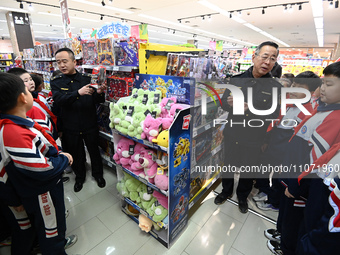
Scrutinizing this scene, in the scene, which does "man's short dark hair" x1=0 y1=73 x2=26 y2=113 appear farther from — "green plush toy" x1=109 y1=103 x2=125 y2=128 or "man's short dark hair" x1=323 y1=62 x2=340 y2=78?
"man's short dark hair" x1=323 y1=62 x2=340 y2=78

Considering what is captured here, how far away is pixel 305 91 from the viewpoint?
191 centimetres

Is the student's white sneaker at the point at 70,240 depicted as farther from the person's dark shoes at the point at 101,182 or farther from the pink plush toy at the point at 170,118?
the pink plush toy at the point at 170,118

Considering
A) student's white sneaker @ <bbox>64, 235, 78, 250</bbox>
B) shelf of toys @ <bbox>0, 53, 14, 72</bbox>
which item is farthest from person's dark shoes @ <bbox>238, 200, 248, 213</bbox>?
shelf of toys @ <bbox>0, 53, 14, 72</bbox>

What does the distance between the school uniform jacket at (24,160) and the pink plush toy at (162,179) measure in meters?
A: 0.79

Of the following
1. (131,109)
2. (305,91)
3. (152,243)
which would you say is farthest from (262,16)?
(152,243)

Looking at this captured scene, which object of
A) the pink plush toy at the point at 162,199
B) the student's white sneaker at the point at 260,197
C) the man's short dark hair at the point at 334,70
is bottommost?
the student's white sneaker at the point at 260,197

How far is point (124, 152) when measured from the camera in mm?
1978

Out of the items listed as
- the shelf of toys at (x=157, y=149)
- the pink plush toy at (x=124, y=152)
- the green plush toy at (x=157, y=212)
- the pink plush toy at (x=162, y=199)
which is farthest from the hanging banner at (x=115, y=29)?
the green plush toy at (x=157, y=212)

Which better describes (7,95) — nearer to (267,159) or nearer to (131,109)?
(131,109)

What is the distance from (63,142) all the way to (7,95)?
5.74 ft

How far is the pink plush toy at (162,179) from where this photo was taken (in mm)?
1683

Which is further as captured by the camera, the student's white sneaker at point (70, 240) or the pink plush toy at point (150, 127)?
the student's white sneaker at point (70, 240)

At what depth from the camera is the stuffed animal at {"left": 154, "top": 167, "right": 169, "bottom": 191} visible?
66.3 inches

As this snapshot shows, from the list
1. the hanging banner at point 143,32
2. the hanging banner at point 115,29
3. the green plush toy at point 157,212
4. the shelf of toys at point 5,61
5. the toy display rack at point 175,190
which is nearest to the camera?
the toy display rack at point 175,190
